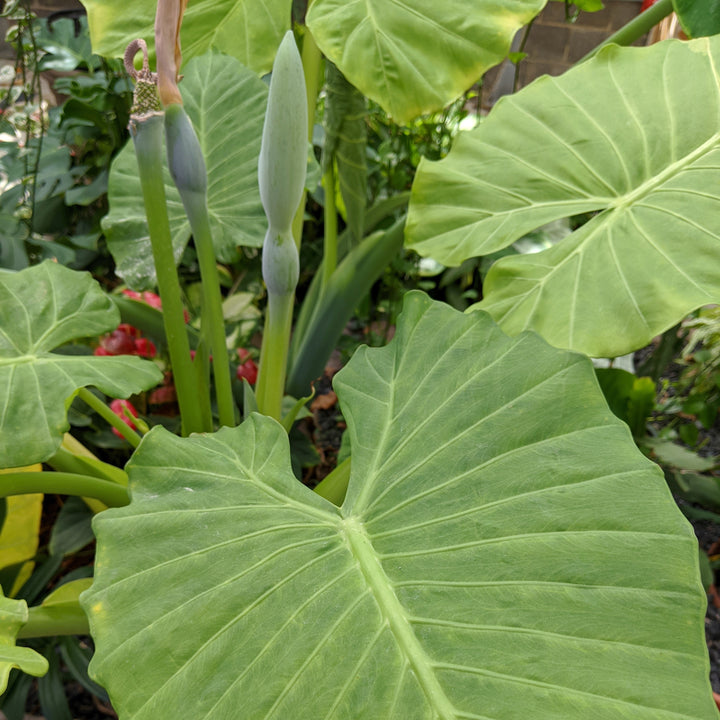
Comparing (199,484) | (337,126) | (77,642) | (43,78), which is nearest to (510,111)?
(337,126)

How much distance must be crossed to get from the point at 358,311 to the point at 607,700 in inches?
50.8

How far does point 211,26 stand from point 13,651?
2.95ft

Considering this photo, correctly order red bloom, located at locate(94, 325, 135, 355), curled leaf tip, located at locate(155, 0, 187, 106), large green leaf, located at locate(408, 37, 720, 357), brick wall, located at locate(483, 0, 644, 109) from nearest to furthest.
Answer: curled leaf tip, located at locate(155, 0, 187, 106), large green leaf, located at locate(408, 37, 720, 357), red bloom, located at locate(94, 325, 135, 355), brick wall, located at locate(483, 0, 644, 109)

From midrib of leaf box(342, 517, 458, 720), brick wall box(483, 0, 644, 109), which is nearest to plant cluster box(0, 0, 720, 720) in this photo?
midrib of leaf box(342, 517, 458, 720)

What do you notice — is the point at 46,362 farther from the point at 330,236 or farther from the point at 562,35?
the point at 562,35

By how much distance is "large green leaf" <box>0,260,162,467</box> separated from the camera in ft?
2.09

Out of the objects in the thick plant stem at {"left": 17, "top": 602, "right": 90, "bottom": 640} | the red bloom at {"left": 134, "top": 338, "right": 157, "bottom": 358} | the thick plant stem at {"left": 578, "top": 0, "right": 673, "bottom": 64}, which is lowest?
the thick plant stem at {"left": 17, "top": 602, "right": 90, "bottom": 640}

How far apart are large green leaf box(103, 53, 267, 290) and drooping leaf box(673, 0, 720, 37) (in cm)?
60

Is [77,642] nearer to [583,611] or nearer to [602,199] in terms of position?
[583,611]

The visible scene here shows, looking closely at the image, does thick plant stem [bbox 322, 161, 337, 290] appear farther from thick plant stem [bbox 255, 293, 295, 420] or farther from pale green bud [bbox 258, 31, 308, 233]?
pale green bud [bbox 258, 31, 308, 233]

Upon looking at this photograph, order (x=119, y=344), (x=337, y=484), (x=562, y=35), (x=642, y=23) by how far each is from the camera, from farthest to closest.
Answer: (x=562, y=35) → (x=119, y=344) → (x=642, y=23) → (x=337, y=484)

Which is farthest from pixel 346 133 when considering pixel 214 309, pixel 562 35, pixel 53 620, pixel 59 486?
pixel 562 35

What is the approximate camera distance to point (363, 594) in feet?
1.49

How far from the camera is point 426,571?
1.53ft
